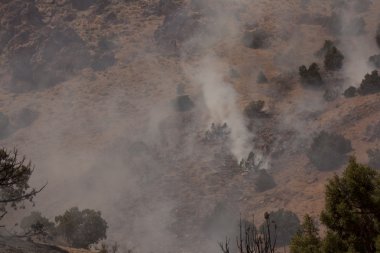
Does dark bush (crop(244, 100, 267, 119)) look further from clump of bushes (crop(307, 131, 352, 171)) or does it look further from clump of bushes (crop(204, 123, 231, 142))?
clump of bushes (crop(307, 131, 352, 171))

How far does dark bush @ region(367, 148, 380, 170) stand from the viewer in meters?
28.9

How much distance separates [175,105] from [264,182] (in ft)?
51.9

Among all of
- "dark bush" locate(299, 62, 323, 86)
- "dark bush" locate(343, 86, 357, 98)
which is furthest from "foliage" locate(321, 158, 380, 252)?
"dark bush" locate(299, 62, 323, 86)

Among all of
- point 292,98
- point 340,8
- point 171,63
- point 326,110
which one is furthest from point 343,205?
point 340,8

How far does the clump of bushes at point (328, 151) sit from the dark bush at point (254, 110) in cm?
712

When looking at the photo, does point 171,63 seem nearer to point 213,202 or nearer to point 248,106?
point 248,106

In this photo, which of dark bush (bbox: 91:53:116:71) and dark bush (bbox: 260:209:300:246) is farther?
dark bush (bbox: 91:53:116:71)

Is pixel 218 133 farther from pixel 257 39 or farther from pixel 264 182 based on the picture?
pixel 257 39

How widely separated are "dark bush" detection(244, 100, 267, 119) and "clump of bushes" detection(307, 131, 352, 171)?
7.12 meters

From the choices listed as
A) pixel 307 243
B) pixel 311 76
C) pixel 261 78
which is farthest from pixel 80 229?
pixel 311 76

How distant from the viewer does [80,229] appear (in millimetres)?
27172

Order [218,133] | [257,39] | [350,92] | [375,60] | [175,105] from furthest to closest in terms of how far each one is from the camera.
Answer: [257,39], [175,105], [375,60], [218,133], [350,92]

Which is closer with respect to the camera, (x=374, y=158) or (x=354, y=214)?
(x=354, y=214)

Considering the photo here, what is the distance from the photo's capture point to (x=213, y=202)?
32.3 meters
